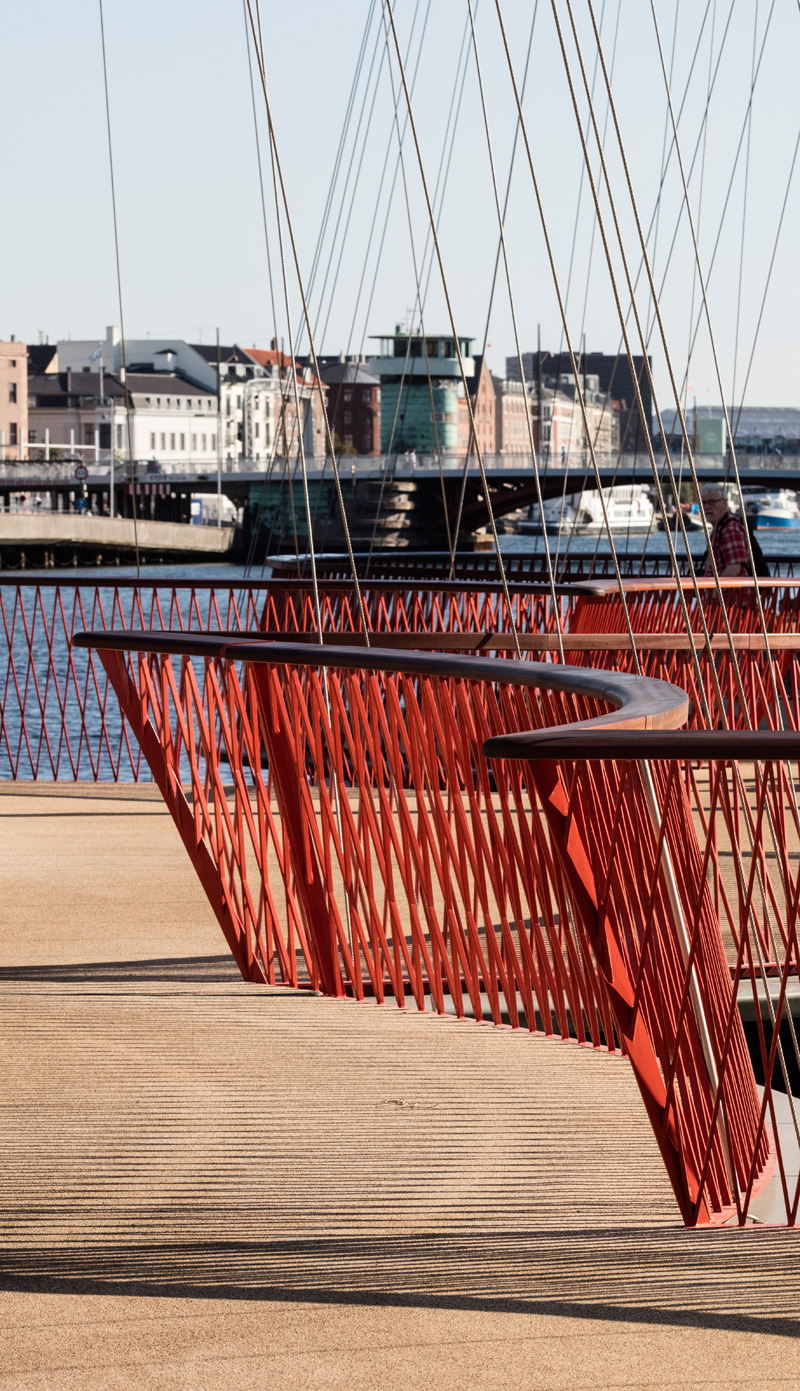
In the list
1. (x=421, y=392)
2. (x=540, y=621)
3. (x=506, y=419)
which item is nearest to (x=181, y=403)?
(x=421, y=392)

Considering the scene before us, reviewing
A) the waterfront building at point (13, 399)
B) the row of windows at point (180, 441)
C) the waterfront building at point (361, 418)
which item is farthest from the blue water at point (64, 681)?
the waterfront building at point (361, 418)

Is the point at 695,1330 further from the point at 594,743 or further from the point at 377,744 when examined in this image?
the point at 377,744

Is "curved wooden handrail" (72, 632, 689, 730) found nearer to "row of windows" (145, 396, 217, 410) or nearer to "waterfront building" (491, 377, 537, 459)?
"row of windows" (145, 396, 217, 410)

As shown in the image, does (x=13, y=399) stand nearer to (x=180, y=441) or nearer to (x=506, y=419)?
(x=180, y=441)

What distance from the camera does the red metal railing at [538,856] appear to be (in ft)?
9.17

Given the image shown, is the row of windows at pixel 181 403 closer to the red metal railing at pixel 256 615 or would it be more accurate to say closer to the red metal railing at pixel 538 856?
the red metal railing at pixel 256 615

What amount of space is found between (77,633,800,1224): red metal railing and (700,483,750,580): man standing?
12.1 feet

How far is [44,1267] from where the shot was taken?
2639 mm

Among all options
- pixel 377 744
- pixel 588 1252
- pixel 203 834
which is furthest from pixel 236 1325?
pixel 203 834

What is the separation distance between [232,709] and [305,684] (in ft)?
0.97

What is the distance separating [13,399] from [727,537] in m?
98.6

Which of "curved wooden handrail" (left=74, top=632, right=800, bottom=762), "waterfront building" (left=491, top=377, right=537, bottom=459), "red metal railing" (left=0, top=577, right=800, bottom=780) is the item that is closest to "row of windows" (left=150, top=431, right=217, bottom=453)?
"waterfront building" (left=491, top=377, right=537, bottom=459)

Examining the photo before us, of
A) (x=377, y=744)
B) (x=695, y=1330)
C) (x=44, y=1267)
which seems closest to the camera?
(x=695, y=1330)

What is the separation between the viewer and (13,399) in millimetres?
103125
